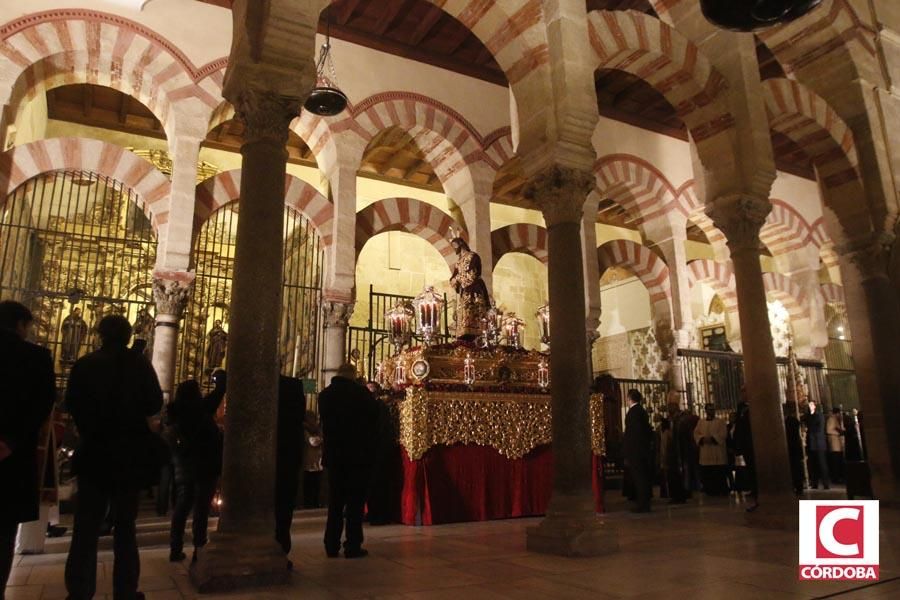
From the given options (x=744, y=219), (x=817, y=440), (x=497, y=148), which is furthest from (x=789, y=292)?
(x=744, y=219)

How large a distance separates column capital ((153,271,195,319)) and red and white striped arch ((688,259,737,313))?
9.08m

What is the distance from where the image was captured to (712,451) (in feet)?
26.2

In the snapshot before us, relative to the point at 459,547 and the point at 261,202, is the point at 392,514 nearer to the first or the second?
the point at 459,547

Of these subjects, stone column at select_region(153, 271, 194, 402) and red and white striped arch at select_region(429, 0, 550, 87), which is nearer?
red and white striped arch at select_region(429, 0, 550, 87)

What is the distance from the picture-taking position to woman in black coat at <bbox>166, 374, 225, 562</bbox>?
3658mm

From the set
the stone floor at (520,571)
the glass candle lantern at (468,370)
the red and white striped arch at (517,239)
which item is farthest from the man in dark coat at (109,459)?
the red and white striped arch at (517,239)

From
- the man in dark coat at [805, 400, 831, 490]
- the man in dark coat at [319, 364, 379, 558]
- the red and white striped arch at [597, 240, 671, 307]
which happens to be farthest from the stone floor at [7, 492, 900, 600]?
the red and white striped arch at [597, 240, 671, 307]

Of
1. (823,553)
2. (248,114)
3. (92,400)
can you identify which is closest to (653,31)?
(248,114)

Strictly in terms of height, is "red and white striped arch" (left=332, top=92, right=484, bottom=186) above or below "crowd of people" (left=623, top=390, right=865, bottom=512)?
above

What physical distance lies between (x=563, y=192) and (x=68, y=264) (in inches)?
327

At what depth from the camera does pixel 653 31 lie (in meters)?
6.45

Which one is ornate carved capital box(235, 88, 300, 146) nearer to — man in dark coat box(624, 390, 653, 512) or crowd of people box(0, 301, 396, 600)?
crowd of people box(0, 301, 396, 600)

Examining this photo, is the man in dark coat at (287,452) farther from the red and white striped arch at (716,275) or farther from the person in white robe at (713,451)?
the red and white striped arch at (716,275)

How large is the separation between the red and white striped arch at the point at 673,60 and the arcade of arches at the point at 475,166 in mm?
24
